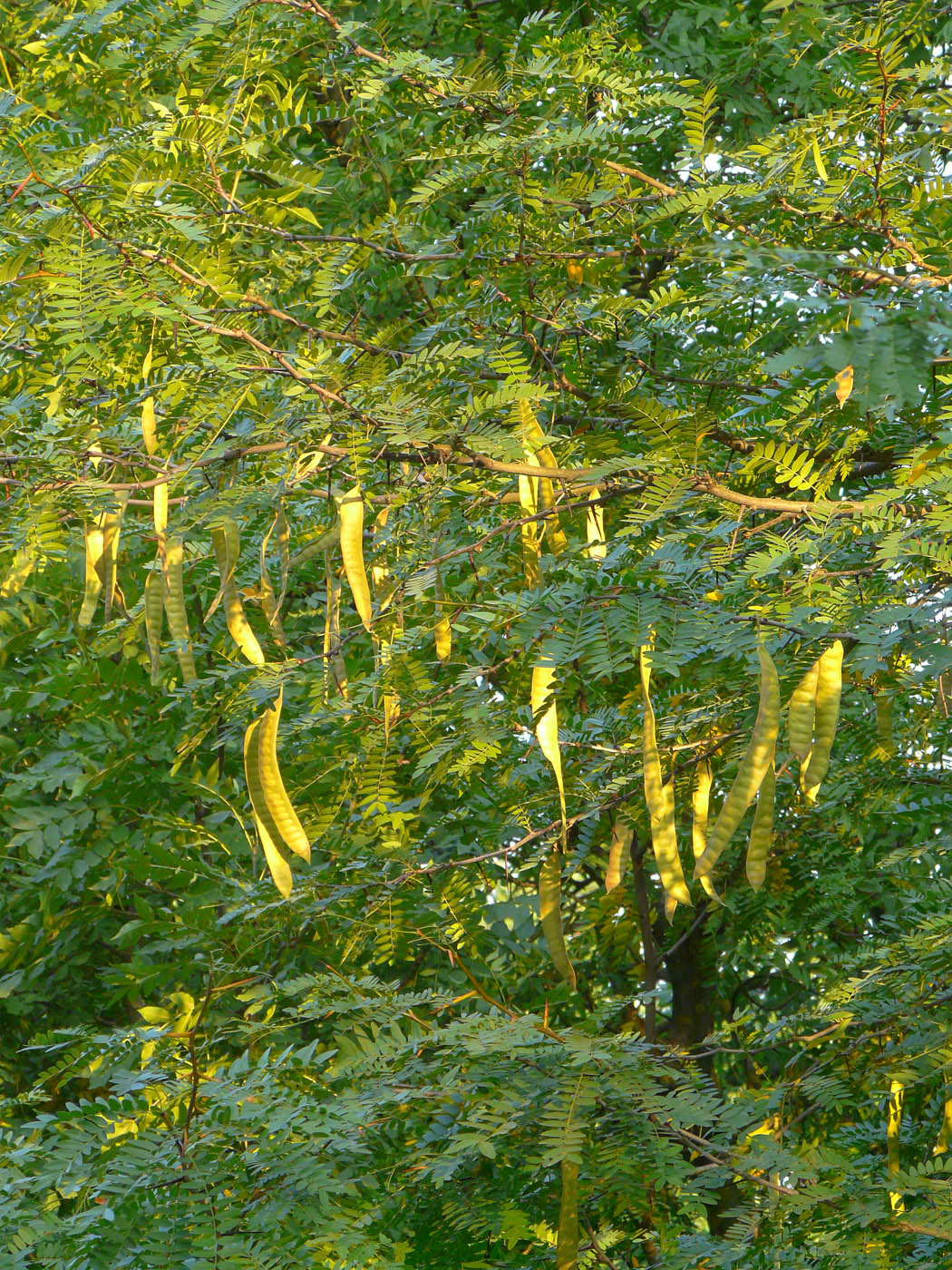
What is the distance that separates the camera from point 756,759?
6.31ft

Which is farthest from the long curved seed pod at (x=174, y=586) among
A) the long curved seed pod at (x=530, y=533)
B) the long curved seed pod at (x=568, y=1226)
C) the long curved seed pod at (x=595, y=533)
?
the long curved seed pod at (x=568, y=1226)

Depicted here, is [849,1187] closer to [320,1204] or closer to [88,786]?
[320,1204]

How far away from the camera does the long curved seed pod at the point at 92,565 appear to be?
7.80 ft

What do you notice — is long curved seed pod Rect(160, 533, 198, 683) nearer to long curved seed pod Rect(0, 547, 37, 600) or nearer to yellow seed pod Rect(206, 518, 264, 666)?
yellow seed pod Rect(206, 518, 264, 666)

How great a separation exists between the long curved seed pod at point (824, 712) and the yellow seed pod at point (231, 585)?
98cm

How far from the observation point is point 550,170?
356cm

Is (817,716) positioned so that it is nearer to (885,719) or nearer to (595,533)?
(885,719)

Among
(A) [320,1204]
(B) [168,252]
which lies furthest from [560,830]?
(B) [168,252]

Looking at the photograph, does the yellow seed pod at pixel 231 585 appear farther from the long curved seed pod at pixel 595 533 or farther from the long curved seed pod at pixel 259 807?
the long curved seed pod at pixel 595 533

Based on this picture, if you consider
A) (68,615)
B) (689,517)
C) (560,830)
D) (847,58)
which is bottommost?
(68,615)

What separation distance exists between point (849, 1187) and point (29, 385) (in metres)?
2.23

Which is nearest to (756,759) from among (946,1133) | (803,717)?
(803,717)

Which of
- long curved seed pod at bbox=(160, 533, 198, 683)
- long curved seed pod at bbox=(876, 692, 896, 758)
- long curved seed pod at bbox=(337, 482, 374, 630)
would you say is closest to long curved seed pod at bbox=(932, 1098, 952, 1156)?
long curved seed pod at bbox=(876, 692, 896, 758)

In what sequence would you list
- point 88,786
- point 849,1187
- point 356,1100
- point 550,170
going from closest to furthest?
point 356,1100, point 849,1187, point 550,170, point 88,786
